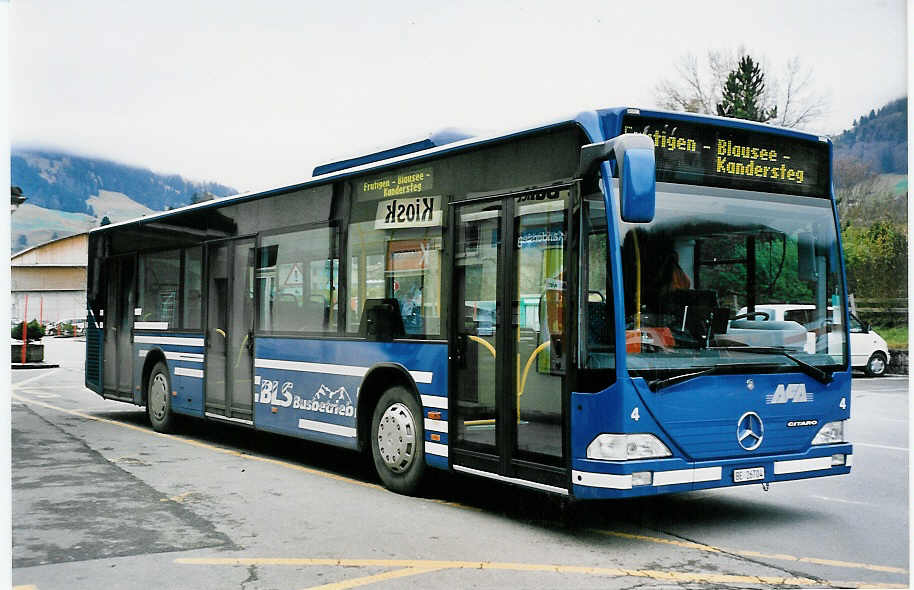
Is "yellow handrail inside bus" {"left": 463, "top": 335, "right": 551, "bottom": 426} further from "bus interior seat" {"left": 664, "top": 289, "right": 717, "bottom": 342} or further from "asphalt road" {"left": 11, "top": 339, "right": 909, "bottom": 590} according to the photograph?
"bus interior seat" {"left": 664, "top": 289, "right": 717, "bottom": 342}

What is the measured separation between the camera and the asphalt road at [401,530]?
19.4ft

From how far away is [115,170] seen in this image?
72.5 feet

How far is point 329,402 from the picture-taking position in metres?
9.68

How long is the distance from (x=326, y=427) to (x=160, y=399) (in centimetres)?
474

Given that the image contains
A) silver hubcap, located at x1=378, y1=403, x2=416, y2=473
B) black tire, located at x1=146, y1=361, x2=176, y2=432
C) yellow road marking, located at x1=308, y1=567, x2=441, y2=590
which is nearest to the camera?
yellow road marking, located at x1=308, y1=567, x2=441, y2=590

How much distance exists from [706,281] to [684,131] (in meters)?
1.07

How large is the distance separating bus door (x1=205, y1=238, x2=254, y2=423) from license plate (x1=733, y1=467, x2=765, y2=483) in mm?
6063

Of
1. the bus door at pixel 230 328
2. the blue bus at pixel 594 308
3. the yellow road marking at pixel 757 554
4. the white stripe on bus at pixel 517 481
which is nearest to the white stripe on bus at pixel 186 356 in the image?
the bus door at pixel 230 328

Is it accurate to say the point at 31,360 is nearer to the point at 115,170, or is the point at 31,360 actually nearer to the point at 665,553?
the point at 115,170

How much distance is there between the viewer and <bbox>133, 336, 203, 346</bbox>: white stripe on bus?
12.5 metres

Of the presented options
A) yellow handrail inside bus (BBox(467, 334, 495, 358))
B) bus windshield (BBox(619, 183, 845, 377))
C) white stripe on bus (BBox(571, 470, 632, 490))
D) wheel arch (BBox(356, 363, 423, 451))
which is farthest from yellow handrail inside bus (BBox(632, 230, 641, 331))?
wheel arch (BBox(356, 363, 423, 451))

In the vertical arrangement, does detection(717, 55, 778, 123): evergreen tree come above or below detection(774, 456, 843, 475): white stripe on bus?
above

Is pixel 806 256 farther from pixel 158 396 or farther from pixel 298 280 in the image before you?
pixel 158 396

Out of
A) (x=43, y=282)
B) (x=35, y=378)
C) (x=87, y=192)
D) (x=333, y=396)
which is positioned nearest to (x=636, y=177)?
(x=333, y=396)
